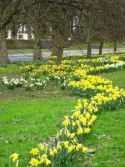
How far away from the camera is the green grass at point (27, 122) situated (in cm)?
622

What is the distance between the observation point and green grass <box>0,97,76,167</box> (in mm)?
6219

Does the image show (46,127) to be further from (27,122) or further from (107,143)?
(107,143)

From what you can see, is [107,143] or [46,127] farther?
[46,127]

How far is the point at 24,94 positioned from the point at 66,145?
7.18 meters

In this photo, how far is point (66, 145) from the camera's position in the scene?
15.7ft

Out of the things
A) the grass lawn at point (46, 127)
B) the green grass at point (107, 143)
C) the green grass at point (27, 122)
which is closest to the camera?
the green grass at point (107, 143)

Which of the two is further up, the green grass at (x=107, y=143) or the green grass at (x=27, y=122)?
the green grass at (x=27, y=122)

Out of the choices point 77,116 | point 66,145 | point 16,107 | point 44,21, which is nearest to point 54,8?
point 44,21

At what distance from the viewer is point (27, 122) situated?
7.93 metres

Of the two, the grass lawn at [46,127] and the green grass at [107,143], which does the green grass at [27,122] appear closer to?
the grass lawn at [46,127]

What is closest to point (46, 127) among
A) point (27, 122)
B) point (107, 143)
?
point (27, 122)

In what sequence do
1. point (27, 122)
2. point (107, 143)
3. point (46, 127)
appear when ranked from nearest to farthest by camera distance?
point (107, 143) < point (46, 127) < point (27, 122)

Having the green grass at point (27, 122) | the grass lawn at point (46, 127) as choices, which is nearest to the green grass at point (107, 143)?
the grass lawn at point (46, 127)

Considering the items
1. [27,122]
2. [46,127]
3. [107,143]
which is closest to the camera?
[107,143]
